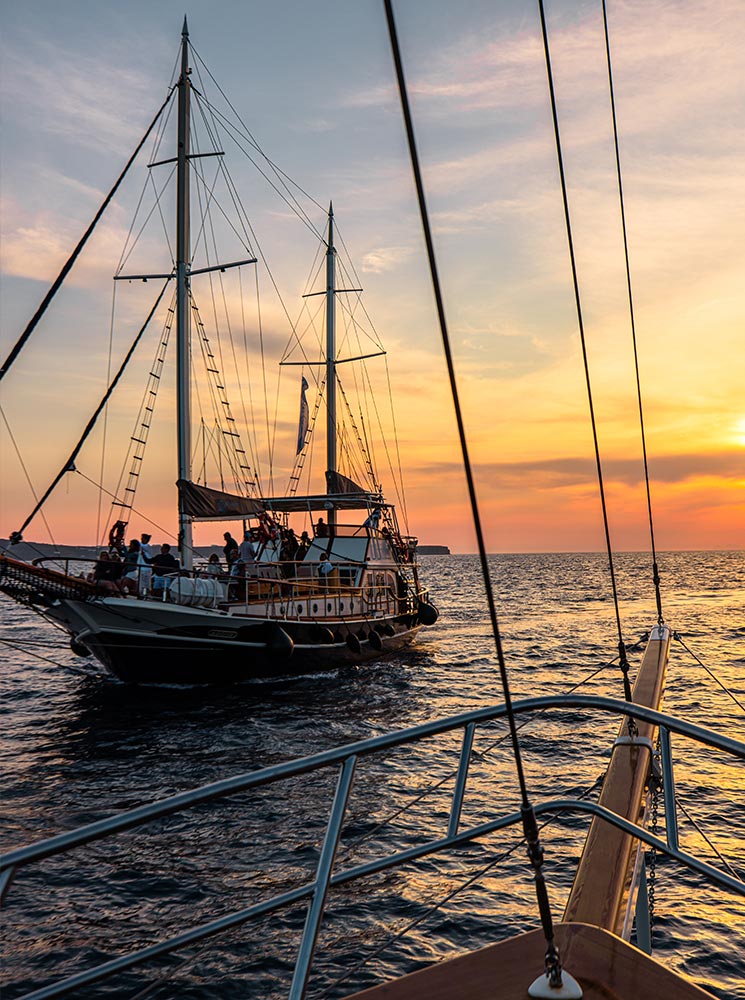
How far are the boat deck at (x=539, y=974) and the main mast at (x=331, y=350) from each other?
32.5 meters

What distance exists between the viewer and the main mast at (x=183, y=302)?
852 inches

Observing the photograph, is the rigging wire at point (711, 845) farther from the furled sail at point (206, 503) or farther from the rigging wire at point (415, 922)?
the furled sail at point (206, 503)

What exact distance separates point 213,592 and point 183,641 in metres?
1.55

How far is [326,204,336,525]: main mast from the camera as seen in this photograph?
116 ft

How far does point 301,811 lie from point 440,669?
51.6 feet

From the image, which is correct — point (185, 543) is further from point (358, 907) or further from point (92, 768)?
point (358, 907)

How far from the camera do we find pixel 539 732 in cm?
1628

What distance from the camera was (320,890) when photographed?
2.70m

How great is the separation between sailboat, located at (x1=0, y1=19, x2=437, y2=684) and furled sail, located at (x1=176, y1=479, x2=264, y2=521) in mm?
31

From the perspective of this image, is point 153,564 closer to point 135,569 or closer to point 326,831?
point 135,569

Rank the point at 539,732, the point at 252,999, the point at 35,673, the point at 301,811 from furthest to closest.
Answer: the point at 35,673 < the point at 539,732 < the point at 301,811 < the point at 252,999

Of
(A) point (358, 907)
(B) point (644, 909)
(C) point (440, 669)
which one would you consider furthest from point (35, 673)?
(B) point (644, 909)

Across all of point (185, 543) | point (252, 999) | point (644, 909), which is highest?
point (185, 543)

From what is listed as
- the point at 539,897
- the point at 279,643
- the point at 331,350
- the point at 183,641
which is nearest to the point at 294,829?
the point at 539,897
